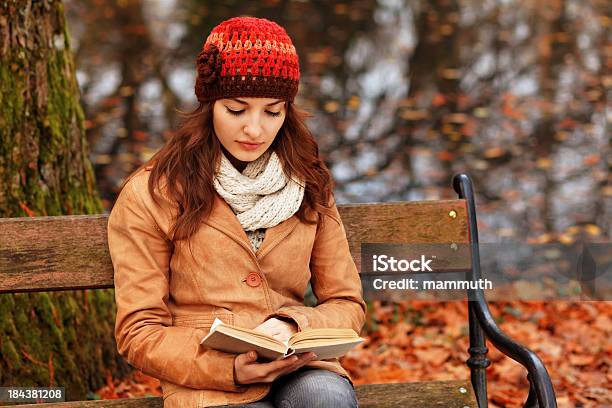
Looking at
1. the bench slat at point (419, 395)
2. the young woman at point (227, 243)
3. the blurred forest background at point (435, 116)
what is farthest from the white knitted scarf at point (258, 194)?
the blurred forest background at point (435, 116)

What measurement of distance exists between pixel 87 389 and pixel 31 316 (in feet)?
1.56

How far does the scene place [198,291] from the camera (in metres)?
2.98

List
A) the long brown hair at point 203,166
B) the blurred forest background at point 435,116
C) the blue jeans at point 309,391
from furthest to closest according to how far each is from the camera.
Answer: the blurred forest background at point 435,116 < the long brown hair at point 203,166 < the blue jeans at point 309,391

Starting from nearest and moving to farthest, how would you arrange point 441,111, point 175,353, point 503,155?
point 175,353, point 503,155, point 441,111

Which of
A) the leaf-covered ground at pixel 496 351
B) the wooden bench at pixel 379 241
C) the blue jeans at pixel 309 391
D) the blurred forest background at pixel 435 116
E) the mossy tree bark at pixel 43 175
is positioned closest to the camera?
the blue jeans at pixel 309 391

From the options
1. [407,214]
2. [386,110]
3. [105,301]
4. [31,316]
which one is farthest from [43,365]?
[386,110]

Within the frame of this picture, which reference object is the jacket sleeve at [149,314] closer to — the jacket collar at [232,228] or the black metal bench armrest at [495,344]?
the jacket collar at [232,228]

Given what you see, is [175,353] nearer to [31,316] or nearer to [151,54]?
[31,316]

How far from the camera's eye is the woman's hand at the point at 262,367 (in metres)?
2.76

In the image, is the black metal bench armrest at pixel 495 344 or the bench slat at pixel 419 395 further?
the bench slat at pixel 419 395

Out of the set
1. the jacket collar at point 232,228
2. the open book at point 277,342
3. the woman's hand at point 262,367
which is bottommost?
the woman's hand at point 262,367

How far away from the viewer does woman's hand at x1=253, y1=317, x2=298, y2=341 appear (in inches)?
113

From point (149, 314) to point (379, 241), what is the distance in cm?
99

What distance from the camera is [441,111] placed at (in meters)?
8.71
